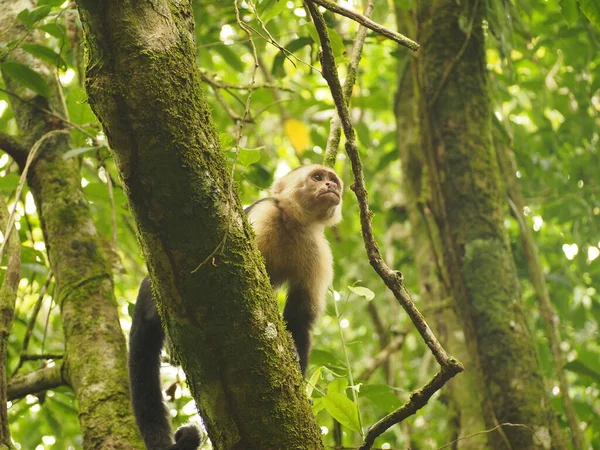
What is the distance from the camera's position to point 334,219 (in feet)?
13.4

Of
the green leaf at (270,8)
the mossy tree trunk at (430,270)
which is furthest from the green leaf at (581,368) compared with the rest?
the green leaf at (270,8)

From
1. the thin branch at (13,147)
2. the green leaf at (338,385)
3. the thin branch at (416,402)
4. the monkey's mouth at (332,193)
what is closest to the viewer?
the thin branch at (416,402)

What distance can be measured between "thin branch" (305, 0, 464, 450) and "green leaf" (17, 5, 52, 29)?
1.54 meters

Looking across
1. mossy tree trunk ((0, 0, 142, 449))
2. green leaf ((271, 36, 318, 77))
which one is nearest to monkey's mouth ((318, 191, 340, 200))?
green leaf ((271, 36, 318, 77))

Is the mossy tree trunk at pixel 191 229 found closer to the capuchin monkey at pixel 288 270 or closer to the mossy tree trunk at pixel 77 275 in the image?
the mossy tree trunk at pixel 77 275

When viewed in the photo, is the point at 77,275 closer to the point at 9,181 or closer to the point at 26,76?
the point at 9,181

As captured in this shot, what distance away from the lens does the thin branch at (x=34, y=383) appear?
3.16 metres

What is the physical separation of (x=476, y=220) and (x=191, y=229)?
2596mm

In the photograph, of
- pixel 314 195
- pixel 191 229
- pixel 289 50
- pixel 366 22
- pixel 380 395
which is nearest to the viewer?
pixel 191 229

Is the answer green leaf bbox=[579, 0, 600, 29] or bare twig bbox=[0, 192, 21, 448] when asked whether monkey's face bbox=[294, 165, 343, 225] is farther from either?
bare twig bbox=[0, 192, 21, 448]

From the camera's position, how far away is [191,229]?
1.68 m

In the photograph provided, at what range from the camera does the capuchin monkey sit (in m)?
3.22

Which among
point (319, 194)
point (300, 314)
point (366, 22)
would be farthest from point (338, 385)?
point (319, 194)

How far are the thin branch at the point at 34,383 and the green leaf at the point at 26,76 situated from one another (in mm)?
1409
